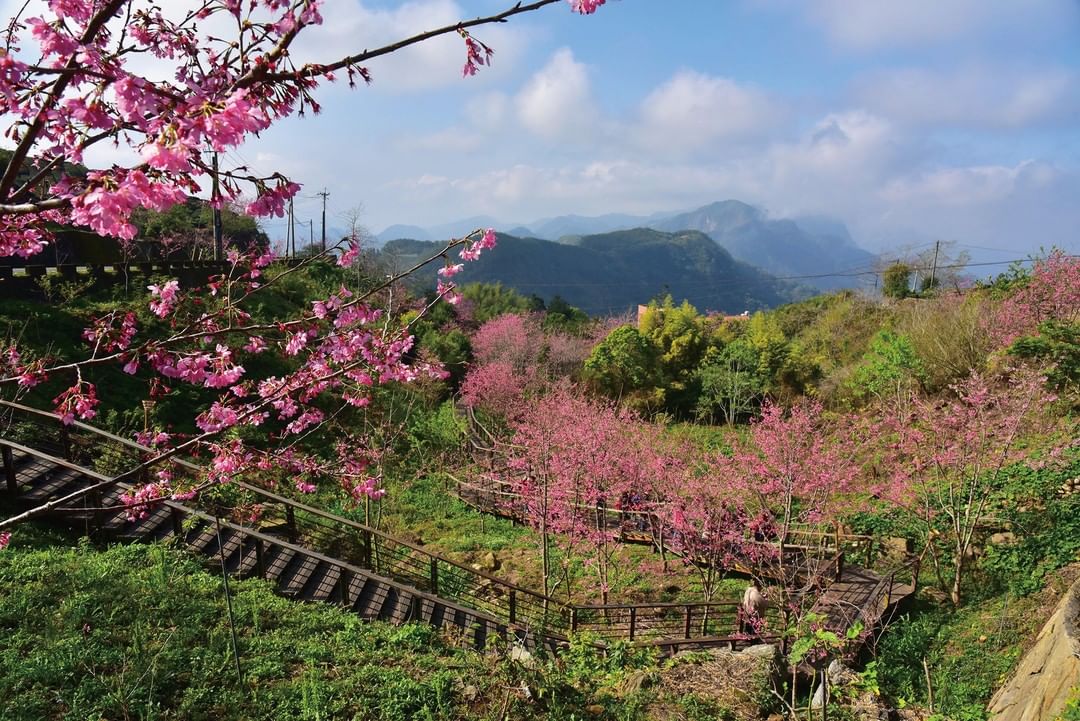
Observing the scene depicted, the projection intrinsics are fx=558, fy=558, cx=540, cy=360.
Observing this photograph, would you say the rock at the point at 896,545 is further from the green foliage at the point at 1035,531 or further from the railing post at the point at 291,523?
the railing post at the point at 291,523

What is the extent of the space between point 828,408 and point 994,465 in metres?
10.6

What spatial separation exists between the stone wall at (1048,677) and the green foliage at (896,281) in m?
28.9

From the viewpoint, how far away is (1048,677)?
4.71 m

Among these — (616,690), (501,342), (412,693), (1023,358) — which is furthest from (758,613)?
(501,342)

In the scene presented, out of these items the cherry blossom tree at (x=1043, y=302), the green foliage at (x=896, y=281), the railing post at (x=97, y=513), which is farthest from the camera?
the green foliage at (x=896, y=281)

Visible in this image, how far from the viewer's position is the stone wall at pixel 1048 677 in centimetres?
442

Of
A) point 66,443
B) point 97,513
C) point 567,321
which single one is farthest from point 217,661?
point 567,321

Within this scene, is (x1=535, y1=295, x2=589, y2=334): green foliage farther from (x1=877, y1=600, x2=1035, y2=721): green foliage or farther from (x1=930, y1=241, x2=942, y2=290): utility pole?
(x1=877, y1=600, x2=1035, y2=721): green foliage

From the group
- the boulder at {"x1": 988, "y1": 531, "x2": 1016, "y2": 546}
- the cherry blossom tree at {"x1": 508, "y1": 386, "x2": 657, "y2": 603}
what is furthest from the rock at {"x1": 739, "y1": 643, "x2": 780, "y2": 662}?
the boulder at {"x1": 988, "y1": 531, "x2": 1016, "y2": 546}

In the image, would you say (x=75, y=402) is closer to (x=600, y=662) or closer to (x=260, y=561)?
(x=260, y=561)

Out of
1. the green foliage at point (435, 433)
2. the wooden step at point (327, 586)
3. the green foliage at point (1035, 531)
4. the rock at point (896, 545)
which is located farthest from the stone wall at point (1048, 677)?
the green foliage at point (435, 433)

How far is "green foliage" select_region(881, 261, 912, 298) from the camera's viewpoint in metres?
30.7

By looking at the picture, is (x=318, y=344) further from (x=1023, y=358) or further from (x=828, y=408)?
(x=828, y=408)

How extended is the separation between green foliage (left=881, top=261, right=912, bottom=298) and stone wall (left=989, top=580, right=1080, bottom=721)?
94.8ft
